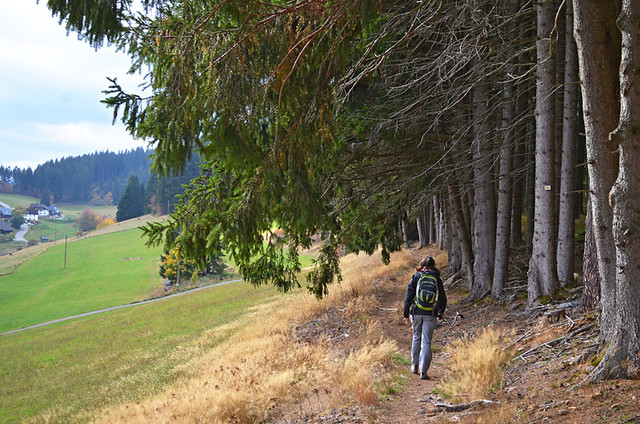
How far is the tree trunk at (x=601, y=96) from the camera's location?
5262mm

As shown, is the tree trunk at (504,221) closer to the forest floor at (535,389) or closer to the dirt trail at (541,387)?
the dirt trail at (541,387)

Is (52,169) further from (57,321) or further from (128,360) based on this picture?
(128,360)

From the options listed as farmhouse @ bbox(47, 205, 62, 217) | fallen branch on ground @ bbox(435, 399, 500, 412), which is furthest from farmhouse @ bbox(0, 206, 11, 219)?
fallen branch on ground @ bbox(435, 399, 500, 412)

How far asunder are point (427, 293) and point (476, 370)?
1.30 m

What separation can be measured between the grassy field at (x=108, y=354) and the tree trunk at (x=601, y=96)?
10681 millimetres

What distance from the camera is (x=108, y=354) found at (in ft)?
71.8

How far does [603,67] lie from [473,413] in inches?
154

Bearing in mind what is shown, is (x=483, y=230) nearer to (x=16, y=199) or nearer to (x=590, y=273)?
(x=590, y=273)

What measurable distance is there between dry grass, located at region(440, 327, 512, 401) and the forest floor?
0.11m

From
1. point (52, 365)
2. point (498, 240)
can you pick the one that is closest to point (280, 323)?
point (498, 240)

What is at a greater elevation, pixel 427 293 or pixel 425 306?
pixel 427 293

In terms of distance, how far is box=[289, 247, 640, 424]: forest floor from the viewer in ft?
14.4

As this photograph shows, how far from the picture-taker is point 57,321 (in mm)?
41438

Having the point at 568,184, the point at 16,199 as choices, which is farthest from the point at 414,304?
the point at 16,199
